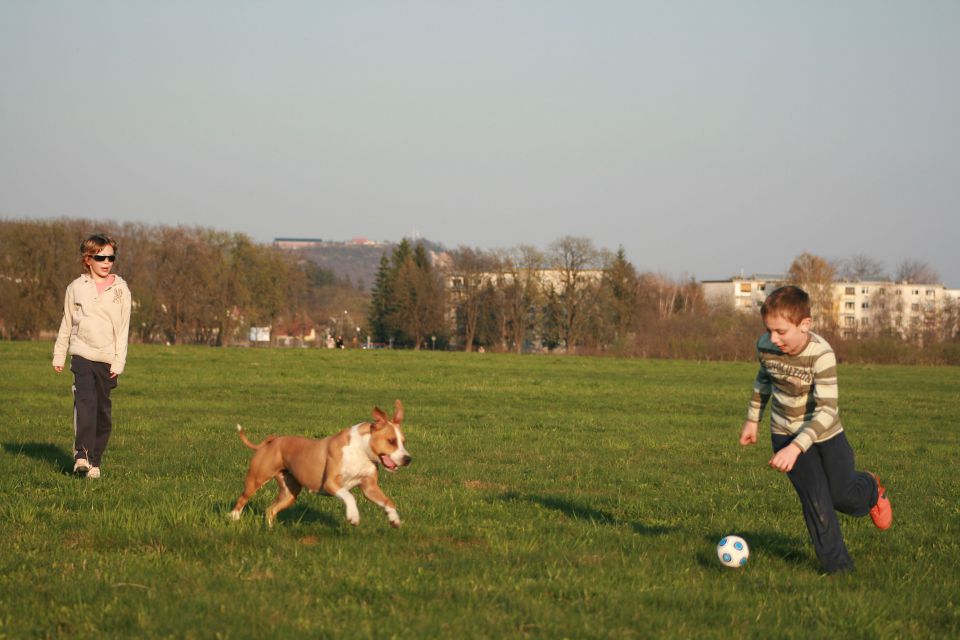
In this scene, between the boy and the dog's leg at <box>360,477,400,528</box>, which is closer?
the boy

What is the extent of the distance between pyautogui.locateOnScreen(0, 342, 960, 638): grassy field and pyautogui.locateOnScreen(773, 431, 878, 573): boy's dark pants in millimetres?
232

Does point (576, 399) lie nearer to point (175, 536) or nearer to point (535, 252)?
point (175, 536)

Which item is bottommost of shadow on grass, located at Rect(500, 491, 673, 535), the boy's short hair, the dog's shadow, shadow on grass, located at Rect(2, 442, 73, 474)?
shadow on grass, located at Rect(2, 442, 73, 474)

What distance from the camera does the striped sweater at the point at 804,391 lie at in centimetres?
710

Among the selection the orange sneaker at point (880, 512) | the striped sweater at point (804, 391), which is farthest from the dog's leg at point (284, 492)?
the orange sneaker at point (880, 512)

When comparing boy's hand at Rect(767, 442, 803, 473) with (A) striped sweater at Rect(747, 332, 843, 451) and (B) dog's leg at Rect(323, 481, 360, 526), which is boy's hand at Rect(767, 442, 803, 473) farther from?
(B) dog's leg at Rect(323, 481, 360, 526)

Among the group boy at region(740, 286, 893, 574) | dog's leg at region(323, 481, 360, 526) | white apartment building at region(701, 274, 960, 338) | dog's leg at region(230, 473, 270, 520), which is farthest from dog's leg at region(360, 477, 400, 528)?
white apartment building at region(701, 274, 960, 338)

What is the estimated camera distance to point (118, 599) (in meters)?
6.07

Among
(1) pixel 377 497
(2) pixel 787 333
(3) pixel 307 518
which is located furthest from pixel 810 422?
(3) pixel 307 518

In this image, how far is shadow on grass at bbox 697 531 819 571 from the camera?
779 cm

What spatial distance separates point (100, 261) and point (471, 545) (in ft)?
17.6

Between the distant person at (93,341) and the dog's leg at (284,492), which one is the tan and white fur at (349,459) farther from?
the distant person at (93,341)

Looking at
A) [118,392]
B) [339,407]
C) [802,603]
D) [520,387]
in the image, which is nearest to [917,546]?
[802,603]

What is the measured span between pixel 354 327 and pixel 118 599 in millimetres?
136195
